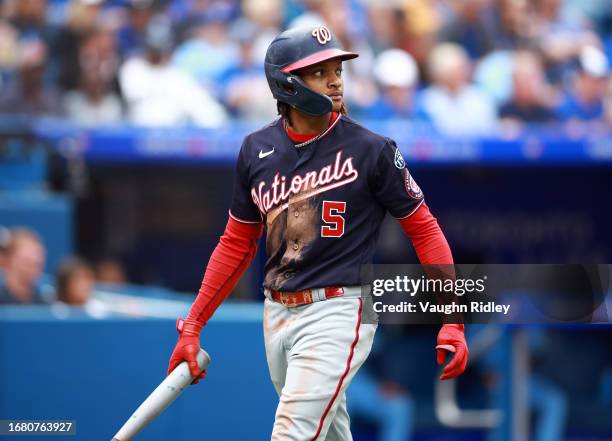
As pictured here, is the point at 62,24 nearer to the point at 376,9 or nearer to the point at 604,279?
the point at 376,9

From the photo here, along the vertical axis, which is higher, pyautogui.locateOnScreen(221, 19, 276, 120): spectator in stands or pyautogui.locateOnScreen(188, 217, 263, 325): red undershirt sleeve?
pyautogui.locateOnScreen(221, 19, 276, 120): spectator in stands

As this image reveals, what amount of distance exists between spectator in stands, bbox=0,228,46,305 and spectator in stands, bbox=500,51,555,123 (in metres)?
3.70

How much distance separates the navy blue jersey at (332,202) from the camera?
368 cm

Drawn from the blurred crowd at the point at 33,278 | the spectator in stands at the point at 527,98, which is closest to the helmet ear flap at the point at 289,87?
the blurred crowd at the point at 33,278

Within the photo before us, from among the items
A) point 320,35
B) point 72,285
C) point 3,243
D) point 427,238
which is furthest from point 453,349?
A: point 3,243

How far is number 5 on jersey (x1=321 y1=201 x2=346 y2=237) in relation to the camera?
368 centimetres

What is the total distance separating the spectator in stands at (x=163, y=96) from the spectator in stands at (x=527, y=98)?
2129mm

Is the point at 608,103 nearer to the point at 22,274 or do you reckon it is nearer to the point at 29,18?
the point at 29,18

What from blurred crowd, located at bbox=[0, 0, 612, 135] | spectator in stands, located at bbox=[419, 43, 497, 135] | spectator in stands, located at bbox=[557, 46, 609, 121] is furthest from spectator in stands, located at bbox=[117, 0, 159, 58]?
spectator in stands, located at bbox=[557, 46, 609, 121]

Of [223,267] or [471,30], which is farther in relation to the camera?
[471,30]

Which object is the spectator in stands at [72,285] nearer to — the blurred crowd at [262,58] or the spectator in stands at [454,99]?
the blurred crowd at [262,58]

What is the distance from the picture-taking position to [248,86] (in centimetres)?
855

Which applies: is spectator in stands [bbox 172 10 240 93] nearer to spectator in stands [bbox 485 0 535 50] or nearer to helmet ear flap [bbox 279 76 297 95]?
spectator in stands [bbox 485 0 535 50]

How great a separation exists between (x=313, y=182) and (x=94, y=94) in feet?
17.1
